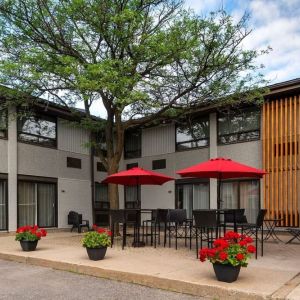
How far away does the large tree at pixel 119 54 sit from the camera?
482 inches

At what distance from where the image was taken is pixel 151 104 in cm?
1370

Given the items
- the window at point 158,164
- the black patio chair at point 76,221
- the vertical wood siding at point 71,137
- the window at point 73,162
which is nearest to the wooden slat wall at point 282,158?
the window at point 158,164

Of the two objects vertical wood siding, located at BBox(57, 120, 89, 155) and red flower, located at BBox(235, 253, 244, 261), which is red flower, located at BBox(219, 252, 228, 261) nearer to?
red flower, located at BBox(235, 253, 244, 261)

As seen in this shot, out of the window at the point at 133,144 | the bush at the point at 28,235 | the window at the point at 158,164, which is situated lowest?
the bush at the point at 28,235

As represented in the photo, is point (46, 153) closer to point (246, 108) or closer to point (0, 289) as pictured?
point (246, 108)

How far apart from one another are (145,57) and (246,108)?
5088mm

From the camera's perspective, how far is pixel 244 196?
1628cm

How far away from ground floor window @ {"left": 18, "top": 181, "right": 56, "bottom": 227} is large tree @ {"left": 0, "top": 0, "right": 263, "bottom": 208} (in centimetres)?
393

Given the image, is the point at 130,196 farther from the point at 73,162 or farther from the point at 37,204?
the point at 37,204

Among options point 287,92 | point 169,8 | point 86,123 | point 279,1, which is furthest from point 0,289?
point 287,92

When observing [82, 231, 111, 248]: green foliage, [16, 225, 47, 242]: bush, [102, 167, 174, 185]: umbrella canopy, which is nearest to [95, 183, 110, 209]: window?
[102, 167, 174, 185]: umbrella canopy

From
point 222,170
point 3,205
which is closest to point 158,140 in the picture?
point 3,205

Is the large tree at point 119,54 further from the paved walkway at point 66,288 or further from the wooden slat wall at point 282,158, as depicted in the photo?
the paved walkway at point 66,288

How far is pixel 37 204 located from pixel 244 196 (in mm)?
7981
